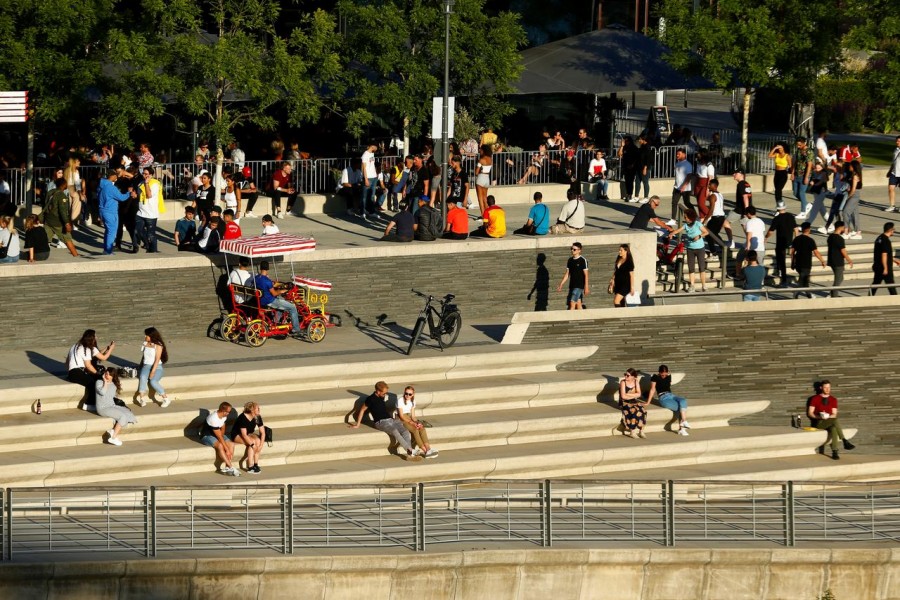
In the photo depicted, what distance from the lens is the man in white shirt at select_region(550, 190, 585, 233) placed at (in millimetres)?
30547

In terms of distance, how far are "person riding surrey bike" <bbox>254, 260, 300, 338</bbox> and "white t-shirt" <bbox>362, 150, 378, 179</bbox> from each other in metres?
6.10

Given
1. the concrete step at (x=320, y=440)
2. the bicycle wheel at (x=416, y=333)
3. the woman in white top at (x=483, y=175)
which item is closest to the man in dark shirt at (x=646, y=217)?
the woman in white top at (x=483, y=175)

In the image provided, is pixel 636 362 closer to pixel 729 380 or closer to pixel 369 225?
pixel 729 380

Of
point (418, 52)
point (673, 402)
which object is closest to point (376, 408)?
point (673, 402)

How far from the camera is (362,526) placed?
20.1 m

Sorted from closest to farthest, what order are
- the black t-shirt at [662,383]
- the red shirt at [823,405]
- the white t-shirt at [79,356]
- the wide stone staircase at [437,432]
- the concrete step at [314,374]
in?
the wide stone staircase at [437,432] → the concrete step at [314,374] → the white t-shirt at [79,356] → the black t-shirt at [662,383] → the red shirt at [823,405]

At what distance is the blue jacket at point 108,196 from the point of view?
93.3ft

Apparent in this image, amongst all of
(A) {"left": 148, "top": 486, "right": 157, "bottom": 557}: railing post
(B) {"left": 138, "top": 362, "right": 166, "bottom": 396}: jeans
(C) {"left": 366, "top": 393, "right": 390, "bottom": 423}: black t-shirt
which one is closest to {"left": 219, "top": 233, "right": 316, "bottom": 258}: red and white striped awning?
(B) {"left": 138, "top": 362, "right": 166, "bottom": 396}: jeans

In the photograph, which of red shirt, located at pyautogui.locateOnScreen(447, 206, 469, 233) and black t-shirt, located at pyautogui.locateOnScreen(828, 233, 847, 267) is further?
black t-shirt, located at pyautogui.locateOnScreen(828, 233, 847, 267)

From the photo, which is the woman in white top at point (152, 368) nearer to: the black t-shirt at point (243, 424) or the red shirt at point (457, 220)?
the black t-shirt at point (243, 424)

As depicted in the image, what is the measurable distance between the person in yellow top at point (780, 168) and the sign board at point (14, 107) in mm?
14807

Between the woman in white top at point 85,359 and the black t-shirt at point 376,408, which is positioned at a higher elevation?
the woman in white top at point 85,359

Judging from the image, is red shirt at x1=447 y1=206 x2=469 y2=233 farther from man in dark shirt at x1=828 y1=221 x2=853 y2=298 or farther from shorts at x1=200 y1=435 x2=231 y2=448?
shorts at x1=200 y1=435 x2=231 y2=448

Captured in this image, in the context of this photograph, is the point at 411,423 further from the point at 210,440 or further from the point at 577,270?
the point at 577,270
